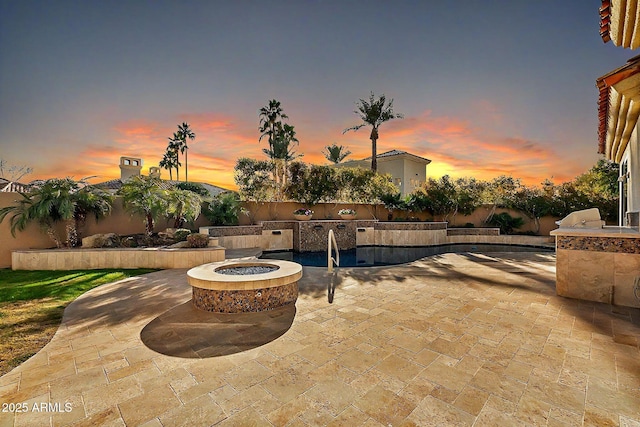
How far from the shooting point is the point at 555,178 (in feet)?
61.4

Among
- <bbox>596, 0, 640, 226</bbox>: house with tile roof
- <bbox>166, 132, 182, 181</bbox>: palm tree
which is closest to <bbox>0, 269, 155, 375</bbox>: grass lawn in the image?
<bbox>596, 0, 640, 226</bbox>: house with tile roof

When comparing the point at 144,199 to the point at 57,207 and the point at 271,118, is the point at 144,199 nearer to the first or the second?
the point at 57,207

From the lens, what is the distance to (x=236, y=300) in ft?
15.6

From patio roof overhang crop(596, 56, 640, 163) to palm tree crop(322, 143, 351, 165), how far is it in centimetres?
2216

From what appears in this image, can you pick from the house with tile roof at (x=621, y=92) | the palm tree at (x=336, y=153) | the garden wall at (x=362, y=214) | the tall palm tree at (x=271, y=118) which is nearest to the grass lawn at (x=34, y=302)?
the house with tile roof at (x=621, y=92)

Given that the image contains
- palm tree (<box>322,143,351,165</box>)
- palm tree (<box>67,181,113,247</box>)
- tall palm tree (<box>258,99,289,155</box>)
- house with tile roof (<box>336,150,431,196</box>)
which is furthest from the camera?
palm tree (<box>322,143,351,165</box>)

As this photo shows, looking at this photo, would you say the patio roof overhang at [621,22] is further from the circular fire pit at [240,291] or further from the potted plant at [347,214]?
the potted plant at [347,214]

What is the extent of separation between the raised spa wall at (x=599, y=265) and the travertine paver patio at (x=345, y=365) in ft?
1.12

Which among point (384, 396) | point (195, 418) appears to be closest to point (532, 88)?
point (384, 396)

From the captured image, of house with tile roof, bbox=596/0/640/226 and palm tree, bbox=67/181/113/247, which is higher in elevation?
house with tile roof, bbox=596/0/640/226

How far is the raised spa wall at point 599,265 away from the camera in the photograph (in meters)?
4.78

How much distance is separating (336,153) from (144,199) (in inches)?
895

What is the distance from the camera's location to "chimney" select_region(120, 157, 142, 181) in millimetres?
24541

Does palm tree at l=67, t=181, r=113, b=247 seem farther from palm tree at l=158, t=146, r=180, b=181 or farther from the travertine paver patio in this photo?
palm tree at l=158, t=146, r=180, b=181
